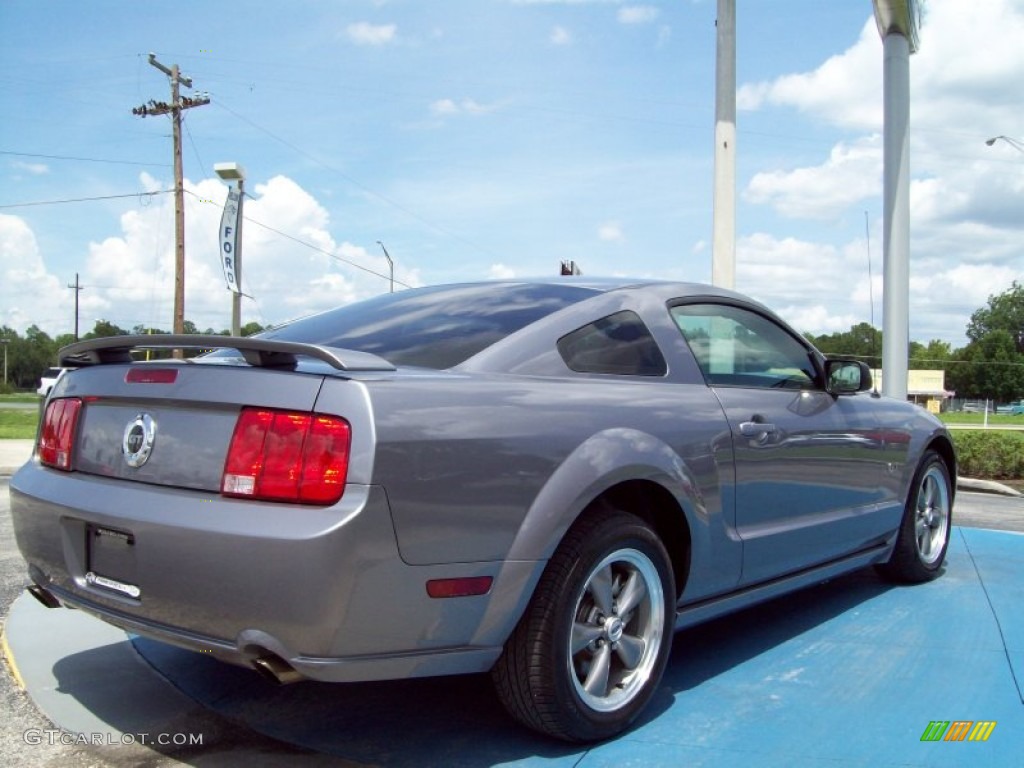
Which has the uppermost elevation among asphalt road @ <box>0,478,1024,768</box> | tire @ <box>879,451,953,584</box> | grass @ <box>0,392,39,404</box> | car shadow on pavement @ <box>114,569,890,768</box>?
tire @ <box>879,451,953,584</box>

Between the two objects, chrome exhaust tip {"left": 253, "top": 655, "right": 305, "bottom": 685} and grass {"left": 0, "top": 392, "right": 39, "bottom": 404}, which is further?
grass {"left": 0, "top": 392, "right": 39, "bottom": 404}

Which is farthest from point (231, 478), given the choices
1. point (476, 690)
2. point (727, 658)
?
point (727, 658)

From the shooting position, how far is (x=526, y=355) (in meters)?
2.95

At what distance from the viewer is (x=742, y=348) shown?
4.05m

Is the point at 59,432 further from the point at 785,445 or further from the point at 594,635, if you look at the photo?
the point at 785,445

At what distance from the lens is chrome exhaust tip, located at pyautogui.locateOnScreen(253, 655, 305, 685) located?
7.75 feet

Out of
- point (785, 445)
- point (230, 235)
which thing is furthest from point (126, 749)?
point (230, 235)

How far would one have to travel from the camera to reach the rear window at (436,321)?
302 centimetres

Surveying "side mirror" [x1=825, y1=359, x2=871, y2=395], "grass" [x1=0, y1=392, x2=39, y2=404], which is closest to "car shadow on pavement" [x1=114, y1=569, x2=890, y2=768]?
"side mirror" [x1=825, y1=359, x2=871, y2=395]

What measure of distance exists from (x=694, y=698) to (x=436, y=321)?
1.65 metres

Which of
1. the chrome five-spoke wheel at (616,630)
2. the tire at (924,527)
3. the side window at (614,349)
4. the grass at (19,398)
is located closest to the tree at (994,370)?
the grass at (19,398)

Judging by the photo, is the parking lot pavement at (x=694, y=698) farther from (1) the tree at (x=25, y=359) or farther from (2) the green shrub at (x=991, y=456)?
(1) the tree at (x=25, y=359)

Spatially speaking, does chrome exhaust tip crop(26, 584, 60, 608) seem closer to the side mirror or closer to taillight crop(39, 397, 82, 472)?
taillight crop(39, 397, 82, 472)
